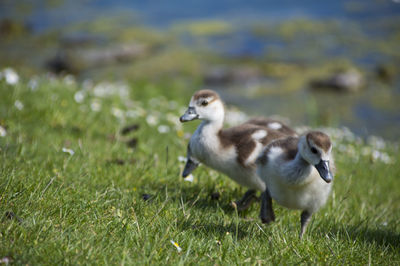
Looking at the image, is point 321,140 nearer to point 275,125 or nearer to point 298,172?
point 298,172

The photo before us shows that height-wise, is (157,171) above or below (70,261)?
below

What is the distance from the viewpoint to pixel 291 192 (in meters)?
4.18

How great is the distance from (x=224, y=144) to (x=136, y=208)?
152cm

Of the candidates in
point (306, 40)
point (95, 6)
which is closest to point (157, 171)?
point (306, 40)

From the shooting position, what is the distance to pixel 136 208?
4.09 meters

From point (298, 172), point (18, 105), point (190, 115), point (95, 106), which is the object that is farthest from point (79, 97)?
point (298, 172)

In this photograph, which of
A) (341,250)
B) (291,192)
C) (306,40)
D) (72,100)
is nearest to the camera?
(341,250)

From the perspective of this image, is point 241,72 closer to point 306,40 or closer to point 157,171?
point 306,40

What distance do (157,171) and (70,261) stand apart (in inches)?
102

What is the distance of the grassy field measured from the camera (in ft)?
10.6

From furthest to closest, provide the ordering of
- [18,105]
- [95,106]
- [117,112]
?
[117,112], [95,106], [18,105]

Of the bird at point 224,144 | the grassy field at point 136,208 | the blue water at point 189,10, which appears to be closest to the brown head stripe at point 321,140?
the grassy field at point 136,208

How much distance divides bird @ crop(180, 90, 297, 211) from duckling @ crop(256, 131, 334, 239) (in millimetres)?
429

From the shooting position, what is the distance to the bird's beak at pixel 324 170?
144 inches
